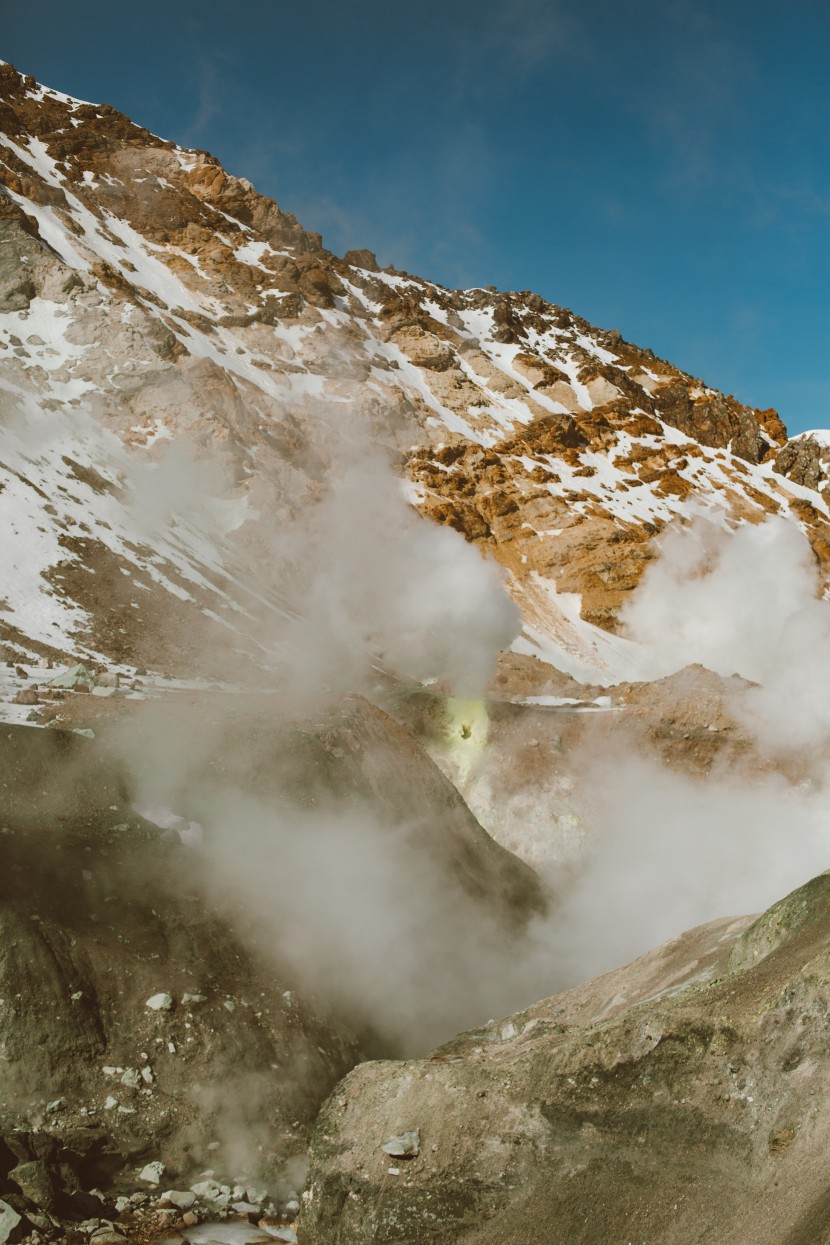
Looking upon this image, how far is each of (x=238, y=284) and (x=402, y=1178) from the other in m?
55.8

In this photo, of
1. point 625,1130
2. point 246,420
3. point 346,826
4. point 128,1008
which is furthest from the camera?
point 246,420

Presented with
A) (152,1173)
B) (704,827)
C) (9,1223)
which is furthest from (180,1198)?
(704,827)

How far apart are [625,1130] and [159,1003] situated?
5.00 meters

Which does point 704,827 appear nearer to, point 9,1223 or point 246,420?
point 9,1223

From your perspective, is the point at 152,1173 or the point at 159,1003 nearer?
the point at 152,1173

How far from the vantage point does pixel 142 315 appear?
38938 mm

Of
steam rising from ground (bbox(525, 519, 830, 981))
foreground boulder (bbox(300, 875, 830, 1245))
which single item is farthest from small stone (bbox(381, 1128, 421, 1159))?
steam rising from ground (bbox(525, 519, 830, 981))

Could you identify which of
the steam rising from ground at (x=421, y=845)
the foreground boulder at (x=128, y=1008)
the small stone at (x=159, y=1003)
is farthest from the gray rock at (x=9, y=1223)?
the steam rising from ground at (x=421, y=845)

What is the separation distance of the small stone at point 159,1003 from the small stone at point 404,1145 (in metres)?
3.16

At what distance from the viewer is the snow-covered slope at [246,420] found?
933 inches

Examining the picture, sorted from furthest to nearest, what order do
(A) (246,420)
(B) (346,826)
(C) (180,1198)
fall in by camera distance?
(A) (246,420)
(B) (346,826)
(C) (180,1198)

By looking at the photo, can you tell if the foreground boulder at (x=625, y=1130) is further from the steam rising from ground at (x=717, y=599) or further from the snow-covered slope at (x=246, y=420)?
the steam rising from ground at (x=717, y=599)

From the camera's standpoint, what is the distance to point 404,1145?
651cm

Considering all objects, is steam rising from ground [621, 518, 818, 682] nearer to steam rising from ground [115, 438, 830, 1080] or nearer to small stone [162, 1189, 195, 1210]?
steam rising from ground [115, 438, 830, 1080]
